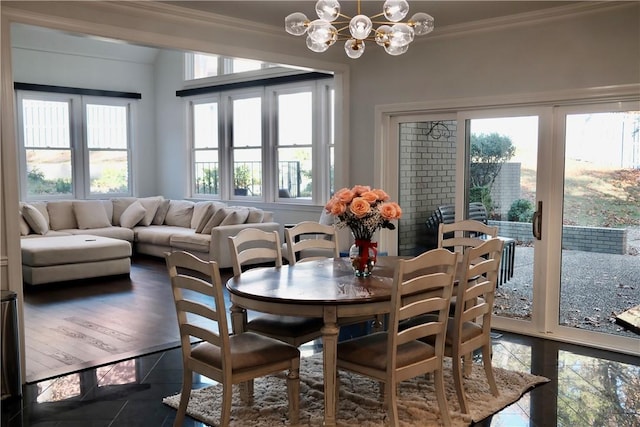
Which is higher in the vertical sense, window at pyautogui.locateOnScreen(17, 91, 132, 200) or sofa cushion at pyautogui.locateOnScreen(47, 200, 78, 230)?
window at pyautogui.locateOnScreen(17, 91, 132, 200)

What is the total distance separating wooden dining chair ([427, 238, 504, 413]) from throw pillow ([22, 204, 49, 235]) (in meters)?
6.60

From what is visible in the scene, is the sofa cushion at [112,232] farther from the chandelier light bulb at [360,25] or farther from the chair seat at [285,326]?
the chandelier light bulb at [360,25]

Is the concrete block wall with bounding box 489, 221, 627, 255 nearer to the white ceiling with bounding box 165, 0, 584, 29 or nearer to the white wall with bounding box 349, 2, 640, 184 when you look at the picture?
the white wall with bounding box 349, 2, 640, 184

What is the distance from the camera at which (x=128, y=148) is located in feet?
35.3

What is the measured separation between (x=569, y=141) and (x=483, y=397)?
225 cm

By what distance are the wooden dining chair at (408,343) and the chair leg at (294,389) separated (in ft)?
0.74

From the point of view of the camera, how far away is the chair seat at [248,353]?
2957mm

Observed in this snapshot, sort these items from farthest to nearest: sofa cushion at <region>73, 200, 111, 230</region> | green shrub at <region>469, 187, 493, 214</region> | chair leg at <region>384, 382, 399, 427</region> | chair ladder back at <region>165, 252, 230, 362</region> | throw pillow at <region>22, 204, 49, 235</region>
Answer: sofa cushion at <region>73, 200, 111, 230</region>
throw pillow at <region>22, 204, 49, 235</region>
green shrub at <region>469, 187, 493, 214</region>
chair leg at <region>384, 382, 399, 427</region>
chair ladder back at <region>165, 252, 230, 362</region>

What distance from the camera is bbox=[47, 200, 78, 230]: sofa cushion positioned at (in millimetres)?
8961

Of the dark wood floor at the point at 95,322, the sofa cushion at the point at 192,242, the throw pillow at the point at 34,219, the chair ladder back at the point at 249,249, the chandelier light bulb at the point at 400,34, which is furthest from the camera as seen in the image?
the throw pillow at the point at 34,219

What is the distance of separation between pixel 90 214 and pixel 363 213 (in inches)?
271

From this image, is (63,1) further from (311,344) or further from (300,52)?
(311,344)

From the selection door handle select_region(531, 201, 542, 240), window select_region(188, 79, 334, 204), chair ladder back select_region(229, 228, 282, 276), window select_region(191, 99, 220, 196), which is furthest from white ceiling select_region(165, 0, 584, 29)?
window select_region(191, 99, 220, 196)

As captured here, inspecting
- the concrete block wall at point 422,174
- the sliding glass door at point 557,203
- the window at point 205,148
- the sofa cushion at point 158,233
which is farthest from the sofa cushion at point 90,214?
the sliding glass door at point 557,203
